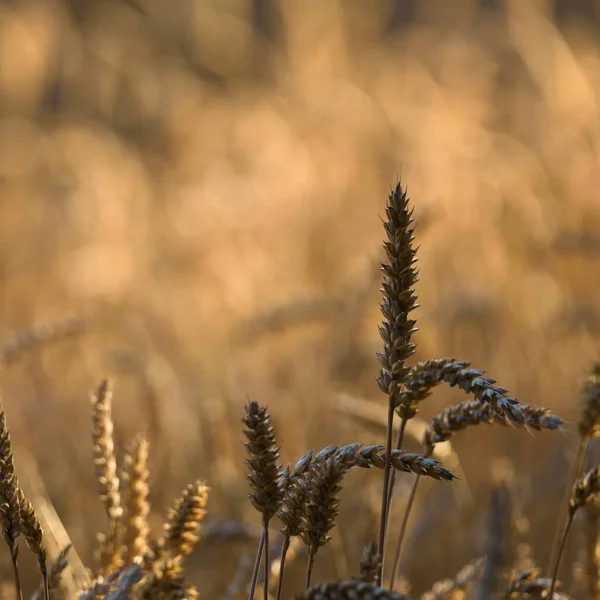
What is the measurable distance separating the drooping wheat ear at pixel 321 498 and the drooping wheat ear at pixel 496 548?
54cm

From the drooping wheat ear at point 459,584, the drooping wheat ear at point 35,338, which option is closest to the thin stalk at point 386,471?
the drooping wheat ear at point 459,584

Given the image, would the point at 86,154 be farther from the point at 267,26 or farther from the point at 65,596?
the point at 267,26

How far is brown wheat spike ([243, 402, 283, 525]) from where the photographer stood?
0.83 meters

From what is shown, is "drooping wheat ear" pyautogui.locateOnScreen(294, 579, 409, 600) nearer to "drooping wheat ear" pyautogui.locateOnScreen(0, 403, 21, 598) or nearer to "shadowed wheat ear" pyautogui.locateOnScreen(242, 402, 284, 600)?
"shadowed wheat ear" pyautogui.locateOnScreen(242, 402, 284, 600)

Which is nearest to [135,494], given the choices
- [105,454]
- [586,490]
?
[105,454]

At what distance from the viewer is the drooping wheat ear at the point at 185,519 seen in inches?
37.0

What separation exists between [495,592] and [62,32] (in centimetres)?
508

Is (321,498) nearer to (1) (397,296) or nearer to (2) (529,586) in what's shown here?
(1) (397,296)

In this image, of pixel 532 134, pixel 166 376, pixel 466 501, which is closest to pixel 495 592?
pixel 466 501

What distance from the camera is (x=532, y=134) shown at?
5.50 metres

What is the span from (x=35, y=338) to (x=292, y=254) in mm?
2514

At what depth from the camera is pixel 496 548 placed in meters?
1.28

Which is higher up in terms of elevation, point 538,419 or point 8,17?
point 8,17

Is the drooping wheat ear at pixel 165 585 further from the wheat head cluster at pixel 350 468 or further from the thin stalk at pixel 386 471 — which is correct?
the thin stalk at pixel 386 471
